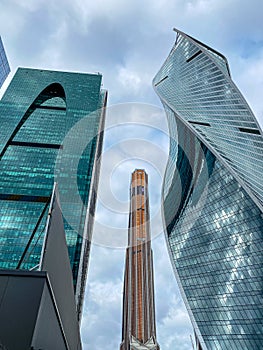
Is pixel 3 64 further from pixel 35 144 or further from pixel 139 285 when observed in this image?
pixel 139 285

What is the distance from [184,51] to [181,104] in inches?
2136

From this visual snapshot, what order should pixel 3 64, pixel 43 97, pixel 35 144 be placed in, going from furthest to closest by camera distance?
pixel 43 97
pixel 35 144
pixel 3 64

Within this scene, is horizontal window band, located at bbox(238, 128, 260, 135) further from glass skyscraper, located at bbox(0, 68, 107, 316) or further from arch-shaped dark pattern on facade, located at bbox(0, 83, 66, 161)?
arch-shaped dark pattern on facade, located at bbox(0, 83, 66, 161)

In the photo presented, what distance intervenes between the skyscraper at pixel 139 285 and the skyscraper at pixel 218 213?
4779 centimetres

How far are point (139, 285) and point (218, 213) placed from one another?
217 ft

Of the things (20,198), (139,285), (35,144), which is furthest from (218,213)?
(35,144)

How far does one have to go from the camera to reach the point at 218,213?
72.0 meters

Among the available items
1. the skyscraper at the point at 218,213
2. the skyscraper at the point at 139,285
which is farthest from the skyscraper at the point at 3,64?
the skyscraper at the point at 139,285

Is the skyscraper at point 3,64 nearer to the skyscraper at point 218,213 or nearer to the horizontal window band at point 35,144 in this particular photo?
the horizontal window band at point 35,144

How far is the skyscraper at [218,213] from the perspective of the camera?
58656mm

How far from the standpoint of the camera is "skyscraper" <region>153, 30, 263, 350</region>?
58.7 metres

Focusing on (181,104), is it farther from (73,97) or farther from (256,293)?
(256,293)

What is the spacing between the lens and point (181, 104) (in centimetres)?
10006

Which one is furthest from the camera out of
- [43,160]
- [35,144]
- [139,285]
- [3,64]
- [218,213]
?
[139,285]
